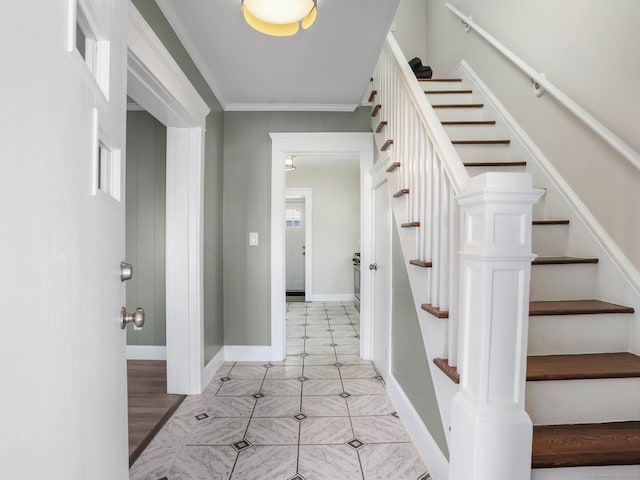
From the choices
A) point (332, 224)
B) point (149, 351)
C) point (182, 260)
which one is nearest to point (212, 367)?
point (149, 351)

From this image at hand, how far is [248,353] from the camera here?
3258 mm

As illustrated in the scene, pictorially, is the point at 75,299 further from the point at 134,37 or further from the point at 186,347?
the point at 186,347

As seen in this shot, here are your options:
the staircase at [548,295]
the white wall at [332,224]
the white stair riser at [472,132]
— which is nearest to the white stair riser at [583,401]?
the staircase at [548,295]

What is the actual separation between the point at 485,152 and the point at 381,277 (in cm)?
126

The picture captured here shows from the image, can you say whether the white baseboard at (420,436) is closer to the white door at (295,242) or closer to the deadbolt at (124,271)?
the deadbolt at (124,271)

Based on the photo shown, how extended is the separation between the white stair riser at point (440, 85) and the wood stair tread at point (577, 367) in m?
2.47

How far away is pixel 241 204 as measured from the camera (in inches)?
128

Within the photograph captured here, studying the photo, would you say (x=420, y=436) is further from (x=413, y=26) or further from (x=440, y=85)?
(x=413, y=26)

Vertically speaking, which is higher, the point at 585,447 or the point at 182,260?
the point at 182,260

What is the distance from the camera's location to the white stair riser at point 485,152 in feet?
8.00

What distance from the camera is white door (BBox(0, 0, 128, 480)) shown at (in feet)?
1.63

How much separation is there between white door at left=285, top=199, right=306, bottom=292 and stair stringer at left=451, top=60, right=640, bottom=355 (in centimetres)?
521

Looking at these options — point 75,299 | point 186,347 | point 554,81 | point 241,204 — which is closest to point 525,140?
point 554,81

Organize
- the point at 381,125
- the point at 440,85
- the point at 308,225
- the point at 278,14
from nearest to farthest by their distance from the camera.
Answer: the point at 278,14
the point at 381,125
the point at 440,85
the point at 308,225
